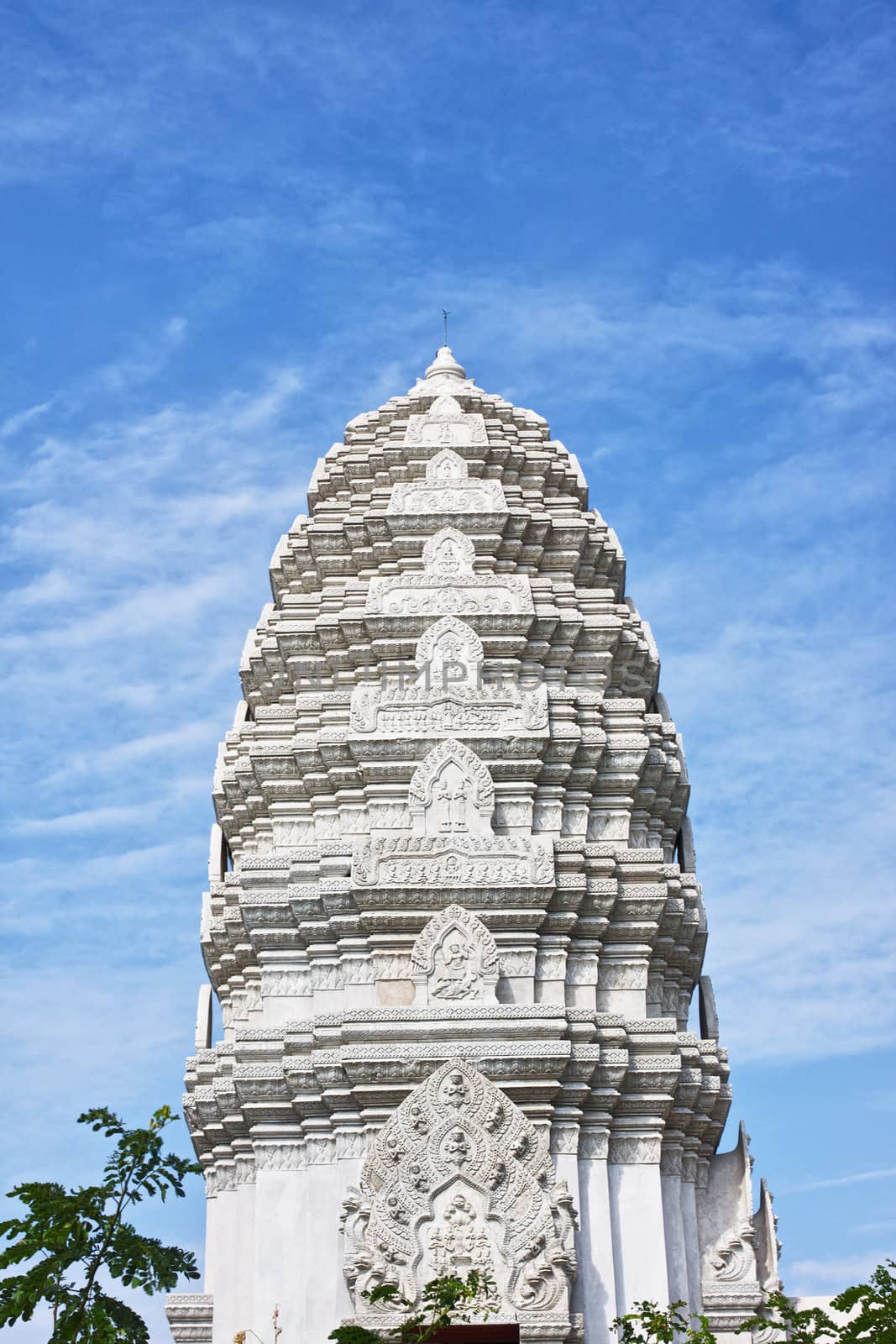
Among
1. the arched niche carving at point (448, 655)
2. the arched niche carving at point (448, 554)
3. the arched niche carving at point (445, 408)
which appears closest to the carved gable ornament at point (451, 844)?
the arched niche carving at point (448, 655)

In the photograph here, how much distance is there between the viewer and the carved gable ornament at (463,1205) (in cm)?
2167

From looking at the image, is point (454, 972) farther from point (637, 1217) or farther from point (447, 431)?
point (447, 431)

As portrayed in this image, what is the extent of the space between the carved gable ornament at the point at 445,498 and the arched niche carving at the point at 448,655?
2311 mm

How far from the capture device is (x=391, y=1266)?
71.2ft

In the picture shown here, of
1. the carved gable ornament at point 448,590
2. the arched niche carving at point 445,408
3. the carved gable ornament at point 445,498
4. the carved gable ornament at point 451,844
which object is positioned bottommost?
the carved gable ornament at point 451,844

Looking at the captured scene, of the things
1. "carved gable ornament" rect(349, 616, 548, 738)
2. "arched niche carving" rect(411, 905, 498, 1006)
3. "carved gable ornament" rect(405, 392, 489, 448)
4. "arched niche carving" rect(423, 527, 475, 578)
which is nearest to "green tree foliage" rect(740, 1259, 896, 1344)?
"arched niche carving" rect(411, 905, 498, 1006)

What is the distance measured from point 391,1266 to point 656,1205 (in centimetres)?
375

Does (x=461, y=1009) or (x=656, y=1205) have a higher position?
(x=461, y=1009)

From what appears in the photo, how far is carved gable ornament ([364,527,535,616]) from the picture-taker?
27406mm

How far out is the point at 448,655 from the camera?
26.9 meters

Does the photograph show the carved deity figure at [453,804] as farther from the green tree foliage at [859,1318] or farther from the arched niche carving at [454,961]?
the green tree foliage at [859,1318]

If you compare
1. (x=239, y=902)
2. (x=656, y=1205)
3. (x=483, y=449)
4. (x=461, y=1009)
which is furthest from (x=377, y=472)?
(x=656, y=1205)

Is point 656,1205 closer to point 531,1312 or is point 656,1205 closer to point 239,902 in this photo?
point 531,1312

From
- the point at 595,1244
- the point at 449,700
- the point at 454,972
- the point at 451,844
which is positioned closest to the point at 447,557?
the point at 449,700
